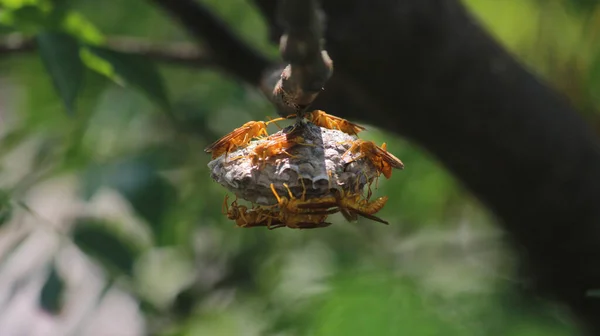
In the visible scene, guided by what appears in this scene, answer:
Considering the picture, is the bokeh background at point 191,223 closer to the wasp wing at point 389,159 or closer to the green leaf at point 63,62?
the green leaf at point 63,62

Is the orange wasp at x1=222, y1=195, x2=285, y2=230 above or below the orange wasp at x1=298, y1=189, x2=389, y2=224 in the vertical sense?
below

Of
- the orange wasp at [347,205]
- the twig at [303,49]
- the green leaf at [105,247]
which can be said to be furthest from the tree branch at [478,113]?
the twig at [303,49]

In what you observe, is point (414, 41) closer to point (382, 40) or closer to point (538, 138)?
point (382, 40)

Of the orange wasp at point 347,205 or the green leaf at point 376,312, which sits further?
the green leaf at point 376,312

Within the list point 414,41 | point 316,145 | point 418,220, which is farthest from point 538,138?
point 316,145

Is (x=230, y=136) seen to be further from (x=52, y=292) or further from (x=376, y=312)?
(x=52, y=292)

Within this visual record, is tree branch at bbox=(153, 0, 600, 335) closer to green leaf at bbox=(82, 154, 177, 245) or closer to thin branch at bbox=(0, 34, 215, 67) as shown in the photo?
thin branch at bbox=(0, 34, 215, 67)

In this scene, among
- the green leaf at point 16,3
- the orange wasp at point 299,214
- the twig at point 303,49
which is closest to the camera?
the twig at point 303,49

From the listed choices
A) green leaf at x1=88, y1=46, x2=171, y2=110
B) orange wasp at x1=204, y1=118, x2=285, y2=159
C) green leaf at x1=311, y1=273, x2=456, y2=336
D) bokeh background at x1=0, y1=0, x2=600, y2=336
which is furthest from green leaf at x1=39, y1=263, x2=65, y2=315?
orange wasp at x1=204, y1=118, x2=285, y2=159
